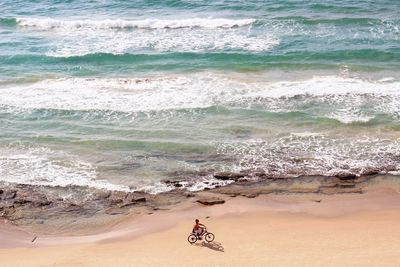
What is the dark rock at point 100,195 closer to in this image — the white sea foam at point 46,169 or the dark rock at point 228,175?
the white sea foam at point 46,169

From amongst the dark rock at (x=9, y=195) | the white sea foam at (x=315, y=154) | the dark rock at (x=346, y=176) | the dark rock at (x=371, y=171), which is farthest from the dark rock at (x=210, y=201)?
the dark rock at (x=9, y=195)

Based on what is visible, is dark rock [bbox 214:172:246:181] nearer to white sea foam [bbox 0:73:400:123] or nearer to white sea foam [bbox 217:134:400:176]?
white sea foam [bbox 217:134:400:176]

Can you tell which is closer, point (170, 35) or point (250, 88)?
point (250, 88)

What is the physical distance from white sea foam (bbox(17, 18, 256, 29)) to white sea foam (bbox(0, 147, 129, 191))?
1997 cm

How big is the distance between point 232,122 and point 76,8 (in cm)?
2900

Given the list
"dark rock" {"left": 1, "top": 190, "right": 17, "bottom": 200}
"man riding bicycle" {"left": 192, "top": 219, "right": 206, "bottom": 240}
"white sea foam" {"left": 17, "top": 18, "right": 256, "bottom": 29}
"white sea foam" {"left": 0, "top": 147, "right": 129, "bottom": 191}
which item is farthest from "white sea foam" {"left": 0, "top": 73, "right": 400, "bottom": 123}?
"man riding bicycle" {"left": 192, "top": 219, "right": 206, "bottom": 240}

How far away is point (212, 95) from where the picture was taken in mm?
35031

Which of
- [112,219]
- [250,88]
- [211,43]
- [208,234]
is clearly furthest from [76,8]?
[208,234]

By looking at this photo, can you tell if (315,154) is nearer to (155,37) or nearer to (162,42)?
(162,42)

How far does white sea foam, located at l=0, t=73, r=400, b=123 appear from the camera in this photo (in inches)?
1287

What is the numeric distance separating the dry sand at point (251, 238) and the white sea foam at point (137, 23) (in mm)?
23671

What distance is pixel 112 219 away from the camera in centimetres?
2511

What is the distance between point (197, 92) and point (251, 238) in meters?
15.1

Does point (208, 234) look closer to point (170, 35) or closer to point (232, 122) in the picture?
point (232, 122)
